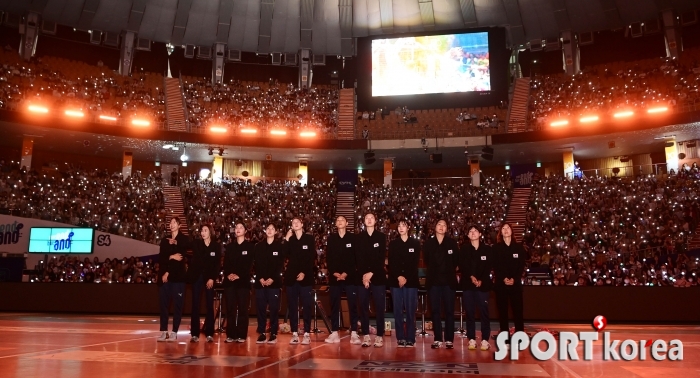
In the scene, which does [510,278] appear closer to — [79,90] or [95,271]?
[95,271]

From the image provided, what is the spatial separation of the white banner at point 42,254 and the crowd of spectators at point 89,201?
0.23 meters

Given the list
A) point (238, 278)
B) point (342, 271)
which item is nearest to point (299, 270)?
point (342, 271)

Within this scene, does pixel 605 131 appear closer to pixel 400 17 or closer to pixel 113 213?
pixel 400 17

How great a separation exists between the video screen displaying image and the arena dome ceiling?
4.56ft

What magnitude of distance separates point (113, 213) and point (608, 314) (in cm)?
2025

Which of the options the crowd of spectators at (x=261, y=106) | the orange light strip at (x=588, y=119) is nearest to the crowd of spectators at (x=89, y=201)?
the crowd of spectators at (x=261, y=106)

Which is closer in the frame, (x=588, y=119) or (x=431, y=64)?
(x=588, y=119)

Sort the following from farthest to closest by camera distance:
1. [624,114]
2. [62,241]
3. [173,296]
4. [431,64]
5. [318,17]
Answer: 1. [318,17]
2. [431,64]
3. [624,114]
4. [62,241]
5. [173,296]

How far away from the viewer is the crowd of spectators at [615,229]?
62.0ft

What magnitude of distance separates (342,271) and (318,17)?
27895 mm

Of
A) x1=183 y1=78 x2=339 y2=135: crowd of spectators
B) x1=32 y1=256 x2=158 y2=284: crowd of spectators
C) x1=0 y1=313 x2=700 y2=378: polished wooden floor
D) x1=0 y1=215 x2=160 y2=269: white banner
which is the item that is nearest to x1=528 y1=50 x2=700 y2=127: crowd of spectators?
x1=183 y1=78 x2=339 y2=135: crowd of spectators

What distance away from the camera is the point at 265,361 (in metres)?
6.86

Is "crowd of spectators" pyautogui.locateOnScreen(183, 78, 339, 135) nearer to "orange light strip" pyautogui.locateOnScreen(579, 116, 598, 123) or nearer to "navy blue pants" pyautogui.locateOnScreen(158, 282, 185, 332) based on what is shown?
"orange light strip" pyautogui.locateOnScreen(579, 116, 598, 123)

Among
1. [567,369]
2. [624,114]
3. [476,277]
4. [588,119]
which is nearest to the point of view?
[567,369]
